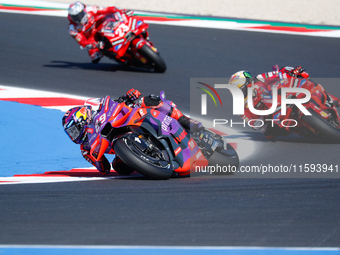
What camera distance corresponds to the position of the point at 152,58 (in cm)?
1101

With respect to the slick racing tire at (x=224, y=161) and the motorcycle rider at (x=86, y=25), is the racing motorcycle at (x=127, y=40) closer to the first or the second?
the motorcycle rider at (x=86, y=25)

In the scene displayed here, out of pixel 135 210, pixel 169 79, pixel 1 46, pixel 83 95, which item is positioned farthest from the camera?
pixel 1 46

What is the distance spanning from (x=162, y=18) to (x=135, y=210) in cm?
1174

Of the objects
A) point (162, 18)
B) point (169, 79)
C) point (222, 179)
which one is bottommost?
point (222, 179)

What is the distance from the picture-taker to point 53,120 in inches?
321

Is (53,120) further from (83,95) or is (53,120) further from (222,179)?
(222,179)

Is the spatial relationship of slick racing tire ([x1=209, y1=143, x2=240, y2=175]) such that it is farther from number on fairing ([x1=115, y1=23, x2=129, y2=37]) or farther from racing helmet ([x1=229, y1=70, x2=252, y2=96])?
number on fairing ([x1=115, y1=23, x2=129, y2=37])

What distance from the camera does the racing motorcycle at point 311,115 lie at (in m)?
6.95

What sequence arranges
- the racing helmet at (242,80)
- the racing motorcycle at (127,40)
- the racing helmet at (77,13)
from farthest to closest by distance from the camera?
the racing motorcycle at (127,40), the racing helmet at (77,13), the racing helmet at (242,80)

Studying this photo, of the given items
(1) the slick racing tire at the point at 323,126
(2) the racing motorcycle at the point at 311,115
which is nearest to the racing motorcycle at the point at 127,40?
(2) the racing motorcycle at the point at 311,115

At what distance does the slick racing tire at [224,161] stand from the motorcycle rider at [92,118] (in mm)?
379

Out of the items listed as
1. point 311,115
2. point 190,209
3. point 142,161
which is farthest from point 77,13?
point 190,209

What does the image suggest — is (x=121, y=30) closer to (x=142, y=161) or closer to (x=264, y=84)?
(x=264, y=84)

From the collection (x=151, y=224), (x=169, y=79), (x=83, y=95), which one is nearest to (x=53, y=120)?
(x=83, y=95)
